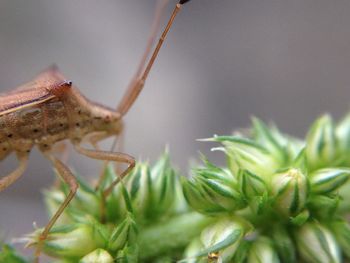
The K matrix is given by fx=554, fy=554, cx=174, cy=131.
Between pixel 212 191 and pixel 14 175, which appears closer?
pixel 212 191

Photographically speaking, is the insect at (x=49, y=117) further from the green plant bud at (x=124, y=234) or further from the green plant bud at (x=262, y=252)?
the green plant bud at (x=262, y=252)

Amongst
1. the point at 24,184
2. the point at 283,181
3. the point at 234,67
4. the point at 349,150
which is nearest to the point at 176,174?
the point at 283,181

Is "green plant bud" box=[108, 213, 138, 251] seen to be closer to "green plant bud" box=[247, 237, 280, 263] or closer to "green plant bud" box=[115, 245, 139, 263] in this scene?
"green plant bud" box=[115, 245, 139, 263]

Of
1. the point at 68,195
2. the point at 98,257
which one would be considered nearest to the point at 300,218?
the point at 98,257

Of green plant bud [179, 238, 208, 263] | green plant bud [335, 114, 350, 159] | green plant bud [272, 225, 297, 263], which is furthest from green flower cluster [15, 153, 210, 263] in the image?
green plant bud [335, 114, 350, 159]

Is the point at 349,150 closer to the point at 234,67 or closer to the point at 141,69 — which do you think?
the point at 141,69

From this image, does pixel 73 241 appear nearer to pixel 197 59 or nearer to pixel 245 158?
pixel 245 158

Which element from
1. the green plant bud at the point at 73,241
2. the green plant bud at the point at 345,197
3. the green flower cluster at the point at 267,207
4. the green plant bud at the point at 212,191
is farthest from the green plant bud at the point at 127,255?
the green plant bud at the point at 345,197
